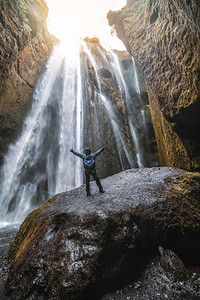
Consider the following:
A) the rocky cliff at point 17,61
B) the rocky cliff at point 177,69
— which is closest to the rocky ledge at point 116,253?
the rocky cliff at point 177,69

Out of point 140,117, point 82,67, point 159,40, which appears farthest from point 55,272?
point 82,67

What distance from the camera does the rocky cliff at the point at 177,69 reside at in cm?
566

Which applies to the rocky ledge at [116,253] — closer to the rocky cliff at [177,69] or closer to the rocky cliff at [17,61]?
the rocky cliff at [177,69]

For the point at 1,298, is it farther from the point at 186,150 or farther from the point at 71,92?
the point at 71,92

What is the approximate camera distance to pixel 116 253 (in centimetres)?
266

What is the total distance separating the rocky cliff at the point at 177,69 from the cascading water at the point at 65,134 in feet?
17.3

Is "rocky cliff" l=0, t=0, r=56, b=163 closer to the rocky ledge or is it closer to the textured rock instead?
the rocky ledge

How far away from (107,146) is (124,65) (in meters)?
15.4

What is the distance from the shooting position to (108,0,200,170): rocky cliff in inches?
223

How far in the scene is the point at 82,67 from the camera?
1833cm

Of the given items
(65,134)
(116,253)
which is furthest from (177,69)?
(65,134)

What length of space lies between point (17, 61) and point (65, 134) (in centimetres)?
683

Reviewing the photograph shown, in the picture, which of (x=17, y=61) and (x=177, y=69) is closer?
(x=177, y=69)

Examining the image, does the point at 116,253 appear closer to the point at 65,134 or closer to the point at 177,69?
the point at 177,69
